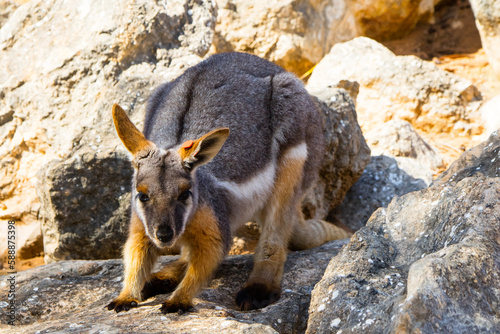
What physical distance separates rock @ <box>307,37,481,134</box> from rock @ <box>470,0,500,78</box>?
86 centimetres

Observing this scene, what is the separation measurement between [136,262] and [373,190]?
3.68 meters

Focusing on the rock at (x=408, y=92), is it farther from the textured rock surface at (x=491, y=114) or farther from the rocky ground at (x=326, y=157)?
the textured rock surface at (x=491, y=114)

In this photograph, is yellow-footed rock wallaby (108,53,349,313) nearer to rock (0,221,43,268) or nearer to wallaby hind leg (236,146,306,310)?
wallaby hind leg (236,146,306,310)

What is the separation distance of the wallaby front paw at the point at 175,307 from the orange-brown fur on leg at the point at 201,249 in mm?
106

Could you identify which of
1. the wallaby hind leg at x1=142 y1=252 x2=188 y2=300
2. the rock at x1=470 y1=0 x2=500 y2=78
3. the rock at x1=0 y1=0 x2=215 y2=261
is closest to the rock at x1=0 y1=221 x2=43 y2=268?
the rock at x1=0 y1=0 x2=215 y2=261

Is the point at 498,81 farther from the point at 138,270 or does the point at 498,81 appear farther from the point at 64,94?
the point at 138,270

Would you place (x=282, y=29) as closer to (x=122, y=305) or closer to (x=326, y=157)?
(x=326, y=157)

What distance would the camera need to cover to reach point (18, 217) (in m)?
6.41

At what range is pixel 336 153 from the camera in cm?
601

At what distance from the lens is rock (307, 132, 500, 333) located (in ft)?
7.66

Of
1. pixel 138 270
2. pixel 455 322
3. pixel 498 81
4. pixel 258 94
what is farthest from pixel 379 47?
pixel 455 322

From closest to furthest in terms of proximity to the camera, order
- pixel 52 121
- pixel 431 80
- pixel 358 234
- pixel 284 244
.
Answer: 1. pixel 358 234
2. pixel 284 244
3. pixel 52 121
4. pixel 431 80

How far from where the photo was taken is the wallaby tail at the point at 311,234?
4.96 meters

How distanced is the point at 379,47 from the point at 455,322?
22.7 ft
